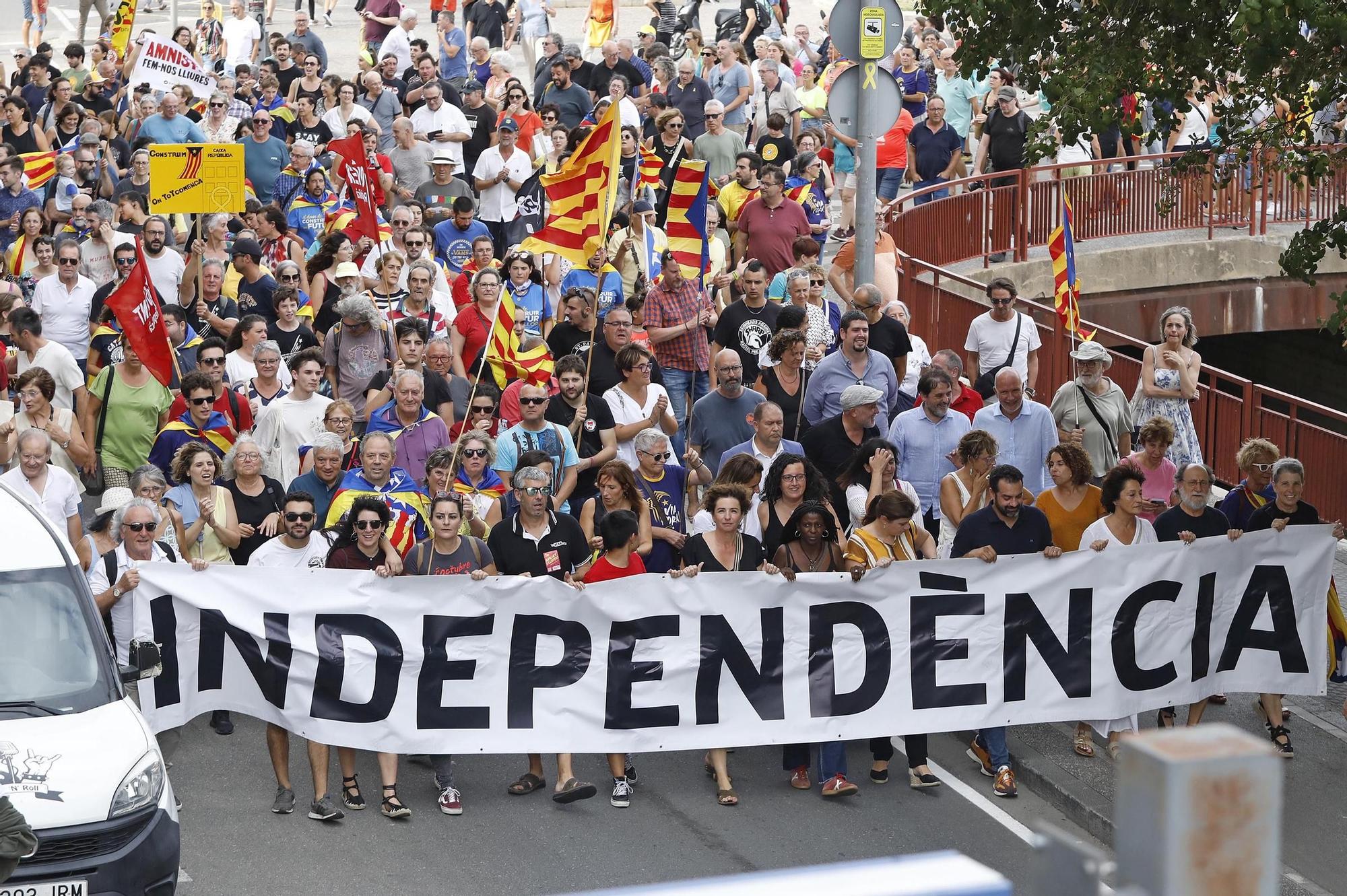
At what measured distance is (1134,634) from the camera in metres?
10.8

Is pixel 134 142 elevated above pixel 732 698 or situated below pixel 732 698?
above

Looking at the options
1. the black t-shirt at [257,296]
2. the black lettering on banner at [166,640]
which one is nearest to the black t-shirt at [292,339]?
the black t-shirt at [257,296]

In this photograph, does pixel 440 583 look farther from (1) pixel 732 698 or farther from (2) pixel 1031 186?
(2) pixel 1031 186

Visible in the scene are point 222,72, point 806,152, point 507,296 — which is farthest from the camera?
point 222,72

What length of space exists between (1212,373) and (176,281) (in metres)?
→ 8.84

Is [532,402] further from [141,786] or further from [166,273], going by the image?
[166,273]

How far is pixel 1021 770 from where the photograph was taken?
35.4 ft

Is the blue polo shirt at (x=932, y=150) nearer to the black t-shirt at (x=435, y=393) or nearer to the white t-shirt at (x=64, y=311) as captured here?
the white t-shirt at (x=64, y=311)

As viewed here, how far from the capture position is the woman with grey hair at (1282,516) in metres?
11.1

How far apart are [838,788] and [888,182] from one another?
13.0 metres

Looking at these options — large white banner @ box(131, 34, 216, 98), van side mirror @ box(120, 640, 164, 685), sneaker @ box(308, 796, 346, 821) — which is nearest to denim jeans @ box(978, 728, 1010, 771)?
sneaker @ box(308, 796, 346, 821)

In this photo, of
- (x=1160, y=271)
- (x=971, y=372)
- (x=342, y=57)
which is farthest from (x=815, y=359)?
(x=342, y=57)

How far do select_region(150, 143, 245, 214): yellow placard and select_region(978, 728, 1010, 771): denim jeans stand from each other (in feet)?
29.9

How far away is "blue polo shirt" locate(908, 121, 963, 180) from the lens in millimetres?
23781
